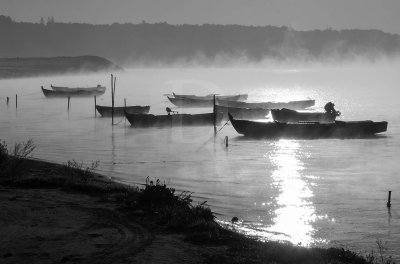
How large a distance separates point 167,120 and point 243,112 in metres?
13.2

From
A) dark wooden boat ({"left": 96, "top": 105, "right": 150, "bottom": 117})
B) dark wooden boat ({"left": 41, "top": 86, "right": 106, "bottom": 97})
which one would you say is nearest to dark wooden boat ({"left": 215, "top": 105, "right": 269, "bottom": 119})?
dark wooden boat ({"left": 96, "top": 105, "right": 150, "bottom": 117})

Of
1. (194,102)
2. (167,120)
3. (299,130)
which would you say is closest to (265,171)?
(299,130)

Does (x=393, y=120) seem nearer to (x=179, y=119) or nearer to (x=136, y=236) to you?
(x=179, y=119)

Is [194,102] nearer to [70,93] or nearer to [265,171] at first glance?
[70,93]

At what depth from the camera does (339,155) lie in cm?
4169

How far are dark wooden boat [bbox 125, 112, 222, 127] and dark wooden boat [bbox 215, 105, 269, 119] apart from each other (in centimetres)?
635

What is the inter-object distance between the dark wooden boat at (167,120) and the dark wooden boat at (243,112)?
6346 millimetres

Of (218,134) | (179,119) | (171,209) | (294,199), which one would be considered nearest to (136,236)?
(171,209)

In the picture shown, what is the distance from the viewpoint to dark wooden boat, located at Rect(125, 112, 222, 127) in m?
59.3

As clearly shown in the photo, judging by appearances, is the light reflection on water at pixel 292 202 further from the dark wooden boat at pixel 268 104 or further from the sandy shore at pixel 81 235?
the dark wooden boat at pixel 268 104

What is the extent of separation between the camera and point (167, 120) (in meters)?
59.5

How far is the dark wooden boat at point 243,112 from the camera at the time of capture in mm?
68562

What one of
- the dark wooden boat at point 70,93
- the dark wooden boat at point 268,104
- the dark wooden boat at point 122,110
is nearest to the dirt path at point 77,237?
the dark wooden boat at point 122,110

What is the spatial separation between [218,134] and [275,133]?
7199 millimetres
